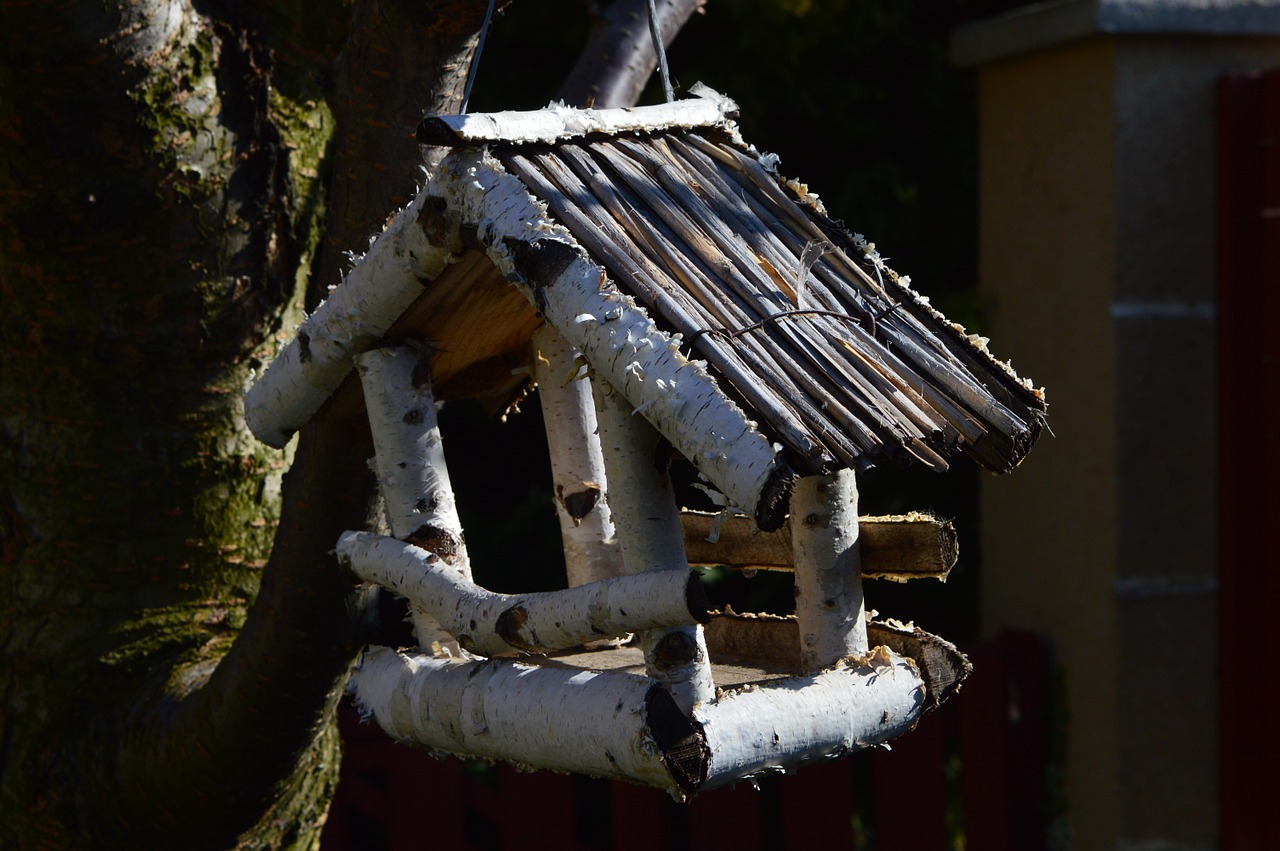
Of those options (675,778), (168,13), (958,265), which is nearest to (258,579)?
(168,13)

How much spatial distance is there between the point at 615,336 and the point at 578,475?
51cm

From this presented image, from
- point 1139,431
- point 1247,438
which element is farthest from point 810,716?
point 1247,438

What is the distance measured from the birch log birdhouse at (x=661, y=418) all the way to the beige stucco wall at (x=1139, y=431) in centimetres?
243

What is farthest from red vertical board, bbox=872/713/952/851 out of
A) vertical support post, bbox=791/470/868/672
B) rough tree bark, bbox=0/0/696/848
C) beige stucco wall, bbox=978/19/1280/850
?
vertical support post, bbox=791/470/868/672

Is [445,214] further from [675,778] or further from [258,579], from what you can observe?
[258,579]

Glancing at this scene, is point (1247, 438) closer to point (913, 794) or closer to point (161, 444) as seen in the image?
point (913, 794)

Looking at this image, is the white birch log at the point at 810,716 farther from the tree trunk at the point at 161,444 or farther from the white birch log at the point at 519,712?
the tree trunk at the point at 161,444

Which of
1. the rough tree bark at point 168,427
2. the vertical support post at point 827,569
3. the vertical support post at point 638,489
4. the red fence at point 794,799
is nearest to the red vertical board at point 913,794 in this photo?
Result: the red fence at point 794,799

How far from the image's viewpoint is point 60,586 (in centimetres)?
190

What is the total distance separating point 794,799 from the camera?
3.32 meters

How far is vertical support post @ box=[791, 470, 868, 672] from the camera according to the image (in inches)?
49.7

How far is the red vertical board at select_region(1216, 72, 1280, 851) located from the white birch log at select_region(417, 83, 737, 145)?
261 centimetres

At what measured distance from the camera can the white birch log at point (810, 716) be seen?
3.64ft

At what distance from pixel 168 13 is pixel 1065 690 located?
3.02 m
